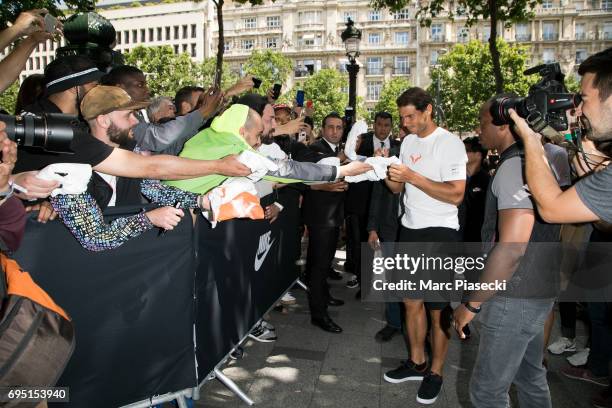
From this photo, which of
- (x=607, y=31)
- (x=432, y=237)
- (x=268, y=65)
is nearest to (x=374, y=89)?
(x=268, y=65)

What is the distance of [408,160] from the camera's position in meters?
3.87

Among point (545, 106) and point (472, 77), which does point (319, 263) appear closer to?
point (545, 106)

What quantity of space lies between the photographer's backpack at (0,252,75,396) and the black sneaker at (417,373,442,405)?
279 centimetres

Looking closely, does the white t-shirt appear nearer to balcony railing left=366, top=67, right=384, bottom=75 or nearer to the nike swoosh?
the nike swoosh

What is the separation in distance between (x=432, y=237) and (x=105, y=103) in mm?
2628

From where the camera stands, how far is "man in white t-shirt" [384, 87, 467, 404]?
3.56 meters

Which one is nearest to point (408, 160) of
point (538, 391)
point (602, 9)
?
point (538, 391)

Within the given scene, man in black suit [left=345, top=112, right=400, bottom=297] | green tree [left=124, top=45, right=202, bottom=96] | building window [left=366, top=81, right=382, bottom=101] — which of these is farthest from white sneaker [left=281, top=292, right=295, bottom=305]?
building window [left=366, top=81, right=382, bottom=101]

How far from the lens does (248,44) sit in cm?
7988

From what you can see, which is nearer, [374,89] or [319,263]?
[319,263]

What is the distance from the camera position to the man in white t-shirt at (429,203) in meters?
3.56

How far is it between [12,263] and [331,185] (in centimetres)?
321

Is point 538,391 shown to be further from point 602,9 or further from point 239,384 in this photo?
point 602,9

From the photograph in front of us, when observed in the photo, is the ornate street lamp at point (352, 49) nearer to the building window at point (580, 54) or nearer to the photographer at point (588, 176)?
the photographer at point (588, 176)
